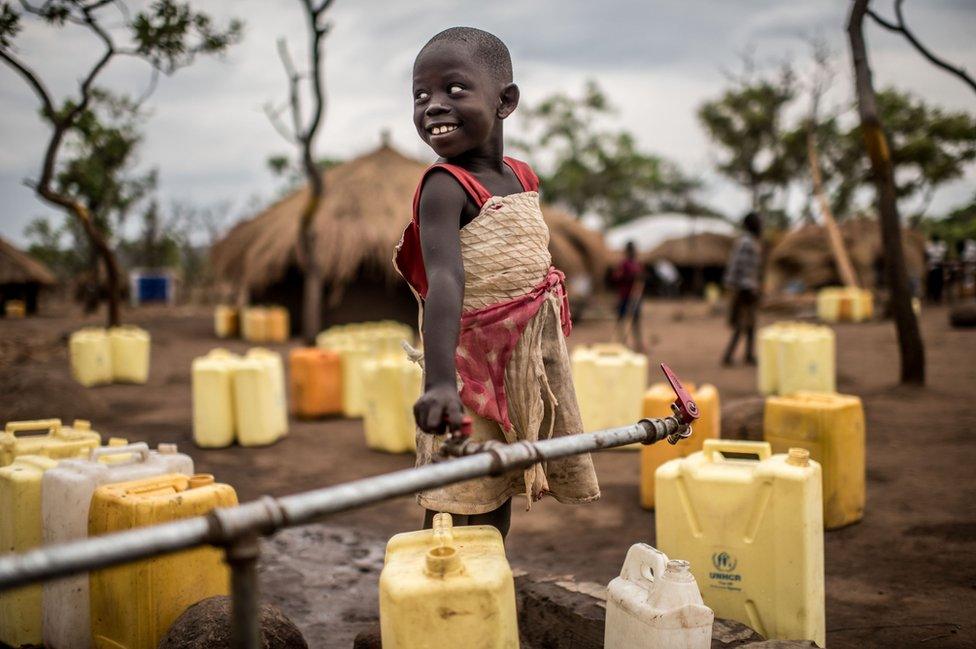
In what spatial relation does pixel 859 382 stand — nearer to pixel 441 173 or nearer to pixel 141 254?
pixel 441 173

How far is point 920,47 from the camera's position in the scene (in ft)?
21.6

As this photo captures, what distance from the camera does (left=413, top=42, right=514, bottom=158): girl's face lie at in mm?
1766

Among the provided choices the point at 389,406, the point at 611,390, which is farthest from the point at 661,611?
the point at 389,406

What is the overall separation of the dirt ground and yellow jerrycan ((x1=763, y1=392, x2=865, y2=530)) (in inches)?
5.0

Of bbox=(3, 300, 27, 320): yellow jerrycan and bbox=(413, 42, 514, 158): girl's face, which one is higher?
bbox=(413, 42, 514, 158): girl's face

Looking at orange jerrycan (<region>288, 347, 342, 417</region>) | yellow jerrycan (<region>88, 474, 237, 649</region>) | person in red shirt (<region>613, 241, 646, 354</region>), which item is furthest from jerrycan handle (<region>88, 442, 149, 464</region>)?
person in red shirt (<region>613, 241, 646, 354</region>)

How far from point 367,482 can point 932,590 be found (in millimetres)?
2394

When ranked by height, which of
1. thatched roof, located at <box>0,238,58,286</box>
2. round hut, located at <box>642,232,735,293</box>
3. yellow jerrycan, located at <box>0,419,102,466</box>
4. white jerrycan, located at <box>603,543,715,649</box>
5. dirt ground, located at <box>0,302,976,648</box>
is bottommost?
dirt ground, located at <box>0,302,976,648</box>

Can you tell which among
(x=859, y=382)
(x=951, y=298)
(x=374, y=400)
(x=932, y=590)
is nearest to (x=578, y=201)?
(x=951, y=298)

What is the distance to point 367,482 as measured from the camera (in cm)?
125

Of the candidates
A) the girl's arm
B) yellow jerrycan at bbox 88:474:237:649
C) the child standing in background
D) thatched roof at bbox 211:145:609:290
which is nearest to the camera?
the girl's arm

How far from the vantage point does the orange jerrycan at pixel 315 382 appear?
6.35 m

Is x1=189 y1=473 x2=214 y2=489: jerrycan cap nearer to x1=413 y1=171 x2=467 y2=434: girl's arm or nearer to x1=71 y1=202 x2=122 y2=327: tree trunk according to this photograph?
x1=413 y1=171 x2=467 y2=434: girl's arm

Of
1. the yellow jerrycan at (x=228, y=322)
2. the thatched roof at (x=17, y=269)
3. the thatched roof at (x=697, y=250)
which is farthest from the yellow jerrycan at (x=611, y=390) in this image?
the thatched roof at (x=697, y=250)
